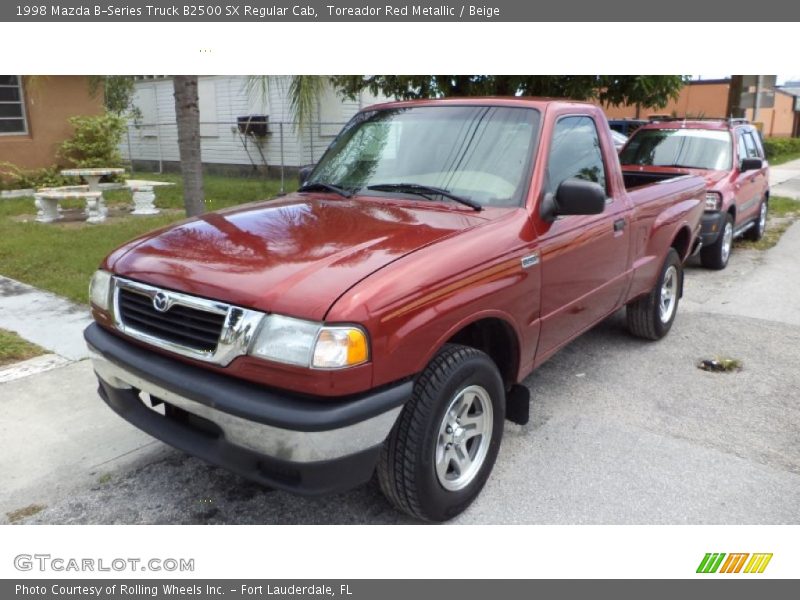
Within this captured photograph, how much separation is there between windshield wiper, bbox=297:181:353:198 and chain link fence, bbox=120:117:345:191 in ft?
41.9

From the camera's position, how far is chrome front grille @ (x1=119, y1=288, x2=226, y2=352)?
8.86ft

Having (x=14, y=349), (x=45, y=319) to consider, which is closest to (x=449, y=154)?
(x=14, y=349)

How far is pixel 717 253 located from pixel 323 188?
20.4 ft

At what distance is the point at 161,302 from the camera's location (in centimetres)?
285

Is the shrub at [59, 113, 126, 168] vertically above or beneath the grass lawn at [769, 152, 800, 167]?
above

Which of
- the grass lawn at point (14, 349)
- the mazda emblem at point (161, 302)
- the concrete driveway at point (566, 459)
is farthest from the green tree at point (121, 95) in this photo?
the mazda emblem at point (161, 302)

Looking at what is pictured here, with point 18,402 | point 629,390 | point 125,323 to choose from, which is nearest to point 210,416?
point 125,323

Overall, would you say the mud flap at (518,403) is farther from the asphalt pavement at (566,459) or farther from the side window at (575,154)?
the side window at (575,154)

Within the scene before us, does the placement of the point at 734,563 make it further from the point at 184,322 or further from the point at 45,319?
the point at 45,319

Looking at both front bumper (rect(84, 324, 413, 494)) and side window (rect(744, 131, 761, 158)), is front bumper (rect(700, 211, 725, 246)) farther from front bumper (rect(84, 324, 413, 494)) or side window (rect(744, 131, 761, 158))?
front bumper (rect(84, 324, 413, 494))

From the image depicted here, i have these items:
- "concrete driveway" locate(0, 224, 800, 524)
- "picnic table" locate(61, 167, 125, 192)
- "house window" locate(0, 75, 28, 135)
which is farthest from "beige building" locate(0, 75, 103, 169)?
"concrete driveway" locate(0, 224, 800, 524)

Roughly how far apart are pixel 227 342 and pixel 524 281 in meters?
1.55

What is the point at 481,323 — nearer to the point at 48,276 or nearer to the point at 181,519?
the point at 181,519

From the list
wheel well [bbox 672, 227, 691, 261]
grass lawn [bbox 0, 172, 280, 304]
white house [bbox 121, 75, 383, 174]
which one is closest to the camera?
wheel well [bbox 672, 227, 691, 261]
